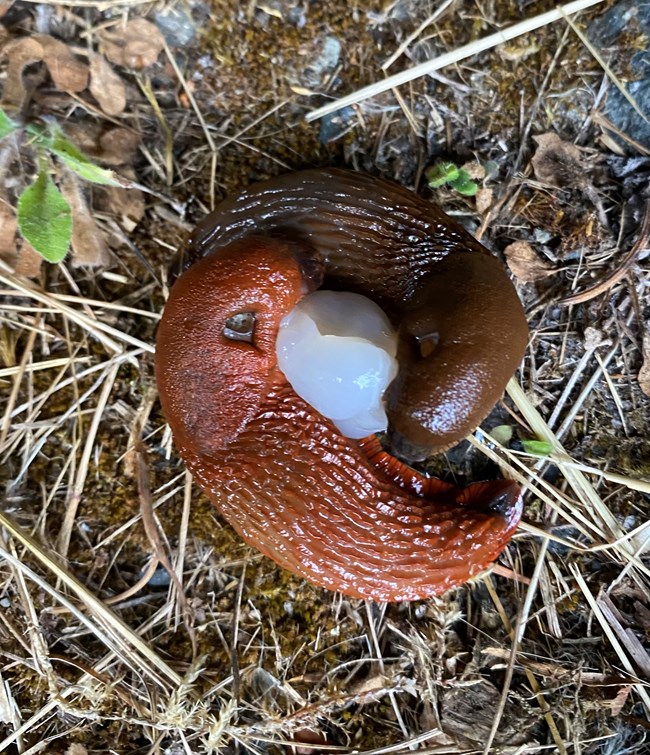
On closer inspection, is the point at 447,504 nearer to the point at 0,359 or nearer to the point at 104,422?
the point at 104,422

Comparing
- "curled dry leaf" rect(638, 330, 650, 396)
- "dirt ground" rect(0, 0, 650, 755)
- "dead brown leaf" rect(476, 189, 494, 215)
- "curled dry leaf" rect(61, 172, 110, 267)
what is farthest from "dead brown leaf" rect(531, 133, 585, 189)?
"curled dry leaf" rect(61, 172, 110, 267)

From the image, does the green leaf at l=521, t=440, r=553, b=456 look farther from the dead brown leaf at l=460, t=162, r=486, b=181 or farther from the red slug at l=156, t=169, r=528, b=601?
the dead brown leaf at l=460, t=162, r=486, b=181

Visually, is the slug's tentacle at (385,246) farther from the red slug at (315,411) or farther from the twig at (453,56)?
the twig at (453,56)

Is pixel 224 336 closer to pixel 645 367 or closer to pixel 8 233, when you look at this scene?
pixel 8 233

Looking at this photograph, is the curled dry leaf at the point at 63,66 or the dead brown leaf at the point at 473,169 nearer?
the curled dry leaf at the point at 63,66

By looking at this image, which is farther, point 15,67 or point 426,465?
point 426,465

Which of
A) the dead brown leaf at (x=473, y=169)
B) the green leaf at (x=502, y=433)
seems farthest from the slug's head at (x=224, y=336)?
the green leaf at (x=502, y=433)

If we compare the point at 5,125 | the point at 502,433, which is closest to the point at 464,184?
the point at 502,433

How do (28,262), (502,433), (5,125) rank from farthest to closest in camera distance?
(502,433) → (28,262) → (5,125)
